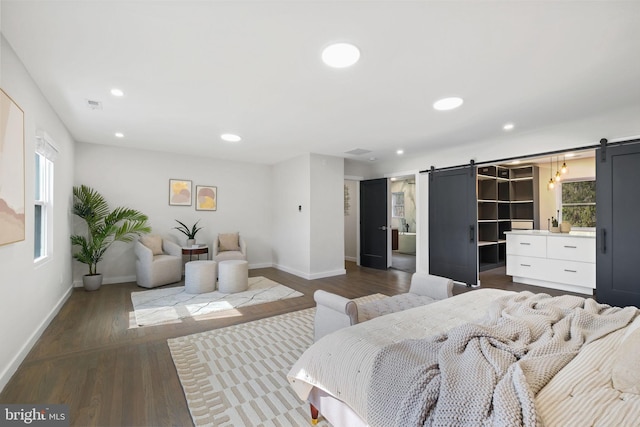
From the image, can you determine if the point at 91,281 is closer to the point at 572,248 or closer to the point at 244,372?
the point at 244,372

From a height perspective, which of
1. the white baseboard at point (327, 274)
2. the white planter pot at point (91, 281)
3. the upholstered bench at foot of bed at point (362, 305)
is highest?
the upholstered bench at foot of bed at point (362, 305)

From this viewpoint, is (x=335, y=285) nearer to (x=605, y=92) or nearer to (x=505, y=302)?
(x=505, y=302)

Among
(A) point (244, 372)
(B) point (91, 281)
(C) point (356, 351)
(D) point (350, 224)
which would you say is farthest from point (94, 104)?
(D) point (350, 224)

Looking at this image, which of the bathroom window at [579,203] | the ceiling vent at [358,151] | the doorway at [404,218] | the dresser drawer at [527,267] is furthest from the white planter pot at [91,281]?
the bathroom window at [579,203]

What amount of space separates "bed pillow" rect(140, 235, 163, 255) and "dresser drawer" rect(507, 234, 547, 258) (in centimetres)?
636

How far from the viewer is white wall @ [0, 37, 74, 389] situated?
2.04 meters

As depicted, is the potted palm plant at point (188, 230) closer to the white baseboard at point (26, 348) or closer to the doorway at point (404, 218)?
the white baseboard at point (26, 348)

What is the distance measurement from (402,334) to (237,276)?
3353mm

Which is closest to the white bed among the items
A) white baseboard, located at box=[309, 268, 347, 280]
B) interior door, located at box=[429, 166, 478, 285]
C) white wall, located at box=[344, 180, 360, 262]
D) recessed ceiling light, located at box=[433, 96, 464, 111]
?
recessed ceiling light, located at box=[433, 96, 464, 111]

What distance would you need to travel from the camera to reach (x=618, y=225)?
11.0 ft

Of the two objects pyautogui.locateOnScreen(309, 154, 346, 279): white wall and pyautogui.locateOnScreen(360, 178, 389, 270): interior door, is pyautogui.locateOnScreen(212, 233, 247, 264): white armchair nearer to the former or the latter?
pyautogui.locateOnScreen(309, 154, 346, 279): white wall

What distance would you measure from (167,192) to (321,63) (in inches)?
178

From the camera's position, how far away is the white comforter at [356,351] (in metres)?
1.29

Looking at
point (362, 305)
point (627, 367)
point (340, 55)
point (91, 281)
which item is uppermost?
point (340, 55)
